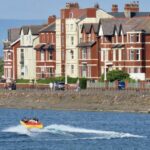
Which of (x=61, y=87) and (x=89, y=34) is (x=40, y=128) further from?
(x=89, y=34)

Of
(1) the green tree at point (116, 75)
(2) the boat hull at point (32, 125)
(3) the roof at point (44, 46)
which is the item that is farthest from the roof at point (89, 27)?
(2) the boat hull at point (32, 125)

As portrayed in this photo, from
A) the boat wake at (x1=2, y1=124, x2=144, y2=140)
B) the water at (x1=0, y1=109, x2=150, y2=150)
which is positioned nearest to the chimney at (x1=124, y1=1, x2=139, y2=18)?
the water at (x1=0, y1=109, x2=150, y2=150)

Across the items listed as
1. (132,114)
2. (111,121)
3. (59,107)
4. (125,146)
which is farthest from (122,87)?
(125,146)

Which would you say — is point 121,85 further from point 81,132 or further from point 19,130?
point 81,132

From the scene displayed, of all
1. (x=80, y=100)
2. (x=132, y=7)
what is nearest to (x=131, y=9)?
(x=132, y=7)

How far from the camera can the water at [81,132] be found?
98631 mm

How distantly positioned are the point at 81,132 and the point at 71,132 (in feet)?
2.79

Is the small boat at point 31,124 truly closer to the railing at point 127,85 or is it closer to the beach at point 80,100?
the beach at point 80,100

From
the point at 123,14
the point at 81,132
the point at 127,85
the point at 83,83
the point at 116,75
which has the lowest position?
the point at 81,132

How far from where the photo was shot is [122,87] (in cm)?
15525

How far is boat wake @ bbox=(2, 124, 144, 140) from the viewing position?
106 meters

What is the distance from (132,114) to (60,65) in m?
56.6

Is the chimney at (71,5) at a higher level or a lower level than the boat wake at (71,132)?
higher

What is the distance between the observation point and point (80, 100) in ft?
489
